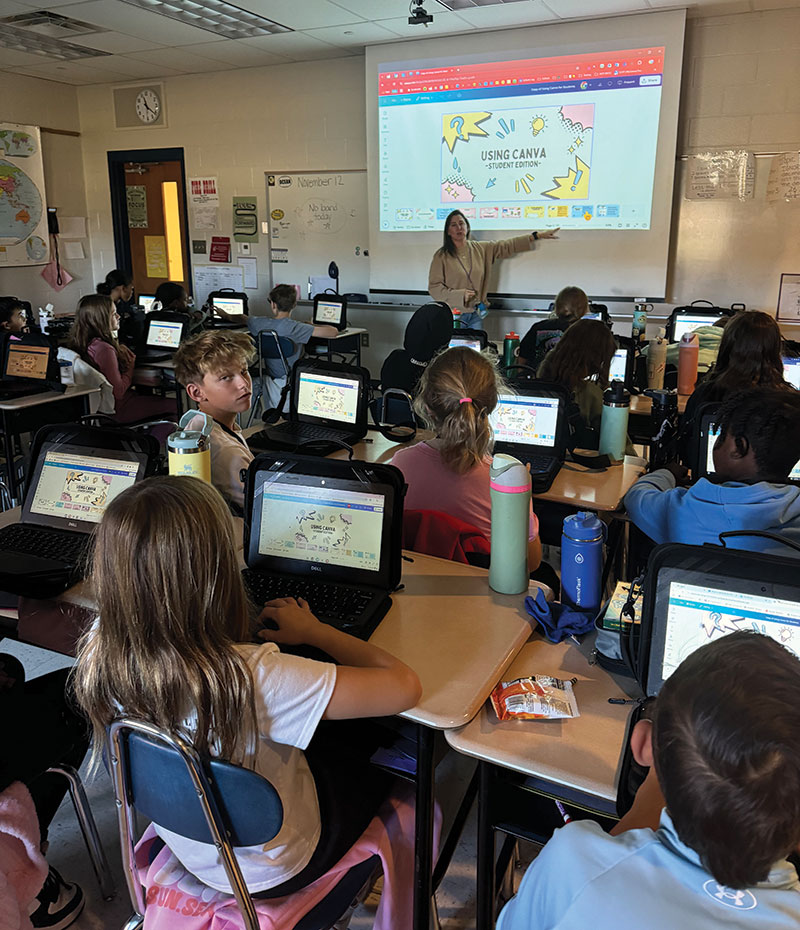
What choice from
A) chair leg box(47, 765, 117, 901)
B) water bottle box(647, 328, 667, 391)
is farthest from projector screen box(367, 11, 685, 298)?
chair leg box(47, 765, 117, 901)

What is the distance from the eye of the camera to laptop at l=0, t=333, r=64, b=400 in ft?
13.4

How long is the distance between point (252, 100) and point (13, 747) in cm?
683

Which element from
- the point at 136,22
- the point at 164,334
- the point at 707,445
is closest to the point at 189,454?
the point at 707,445

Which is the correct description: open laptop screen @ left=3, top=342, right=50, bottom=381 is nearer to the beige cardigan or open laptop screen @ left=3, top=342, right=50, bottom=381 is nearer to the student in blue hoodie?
the beige cardigan

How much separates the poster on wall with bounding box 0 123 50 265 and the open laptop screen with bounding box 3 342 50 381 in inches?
150

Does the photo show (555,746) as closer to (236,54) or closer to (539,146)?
(539,146)

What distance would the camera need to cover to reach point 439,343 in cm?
476

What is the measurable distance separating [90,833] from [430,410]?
134 centimetres

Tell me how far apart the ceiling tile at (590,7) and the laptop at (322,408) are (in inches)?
136

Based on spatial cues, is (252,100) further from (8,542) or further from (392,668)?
(392,668)

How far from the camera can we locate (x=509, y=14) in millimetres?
5266

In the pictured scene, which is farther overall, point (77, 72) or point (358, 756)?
point (77, 72)

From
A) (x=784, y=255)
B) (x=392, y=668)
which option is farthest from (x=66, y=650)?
(x=784, y=255)

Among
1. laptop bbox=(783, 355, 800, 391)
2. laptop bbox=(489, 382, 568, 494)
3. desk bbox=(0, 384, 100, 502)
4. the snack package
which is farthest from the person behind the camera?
desk bbox=(0, 384, 100, 502)
